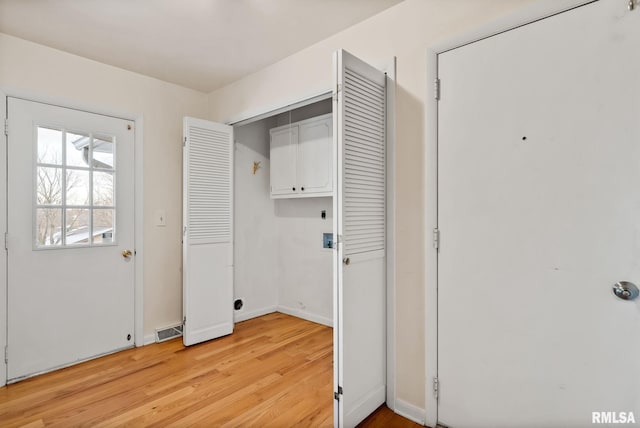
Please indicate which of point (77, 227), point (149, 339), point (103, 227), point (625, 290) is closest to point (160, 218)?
point (103, 227)

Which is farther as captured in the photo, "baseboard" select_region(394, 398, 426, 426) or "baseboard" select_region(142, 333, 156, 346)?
"baseboard" select_region(142, 333, 156, 346)

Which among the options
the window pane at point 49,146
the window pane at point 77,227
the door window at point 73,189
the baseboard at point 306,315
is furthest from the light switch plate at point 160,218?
the baseboard at point 306,315

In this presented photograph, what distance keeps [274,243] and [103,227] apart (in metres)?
1.81

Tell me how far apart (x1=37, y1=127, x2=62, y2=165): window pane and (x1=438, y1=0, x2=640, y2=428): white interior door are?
283 centimetres

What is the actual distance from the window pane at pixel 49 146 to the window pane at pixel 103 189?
28 centimetres

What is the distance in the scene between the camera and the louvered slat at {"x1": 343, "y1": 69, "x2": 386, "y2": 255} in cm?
173

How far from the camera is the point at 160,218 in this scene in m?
3.10

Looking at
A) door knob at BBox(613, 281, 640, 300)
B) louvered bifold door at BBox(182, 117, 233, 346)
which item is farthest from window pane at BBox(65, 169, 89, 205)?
A: door knob at BBox(613, 281, 640, 300)

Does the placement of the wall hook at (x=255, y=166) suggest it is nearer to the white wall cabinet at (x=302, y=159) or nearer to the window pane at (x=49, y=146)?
the white wall cabinet at (x=302, y=159)

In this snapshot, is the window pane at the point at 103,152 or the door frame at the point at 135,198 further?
the window pane at the point at 103,152

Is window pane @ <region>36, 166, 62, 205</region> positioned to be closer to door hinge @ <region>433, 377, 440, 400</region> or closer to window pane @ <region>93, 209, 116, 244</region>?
window pane @ <region>93, 209, 116, 244</region>

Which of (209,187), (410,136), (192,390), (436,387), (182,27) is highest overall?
(182,27)

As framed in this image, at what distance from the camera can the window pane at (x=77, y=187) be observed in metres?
2.56

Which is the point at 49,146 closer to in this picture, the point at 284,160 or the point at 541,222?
the point at 284,160
